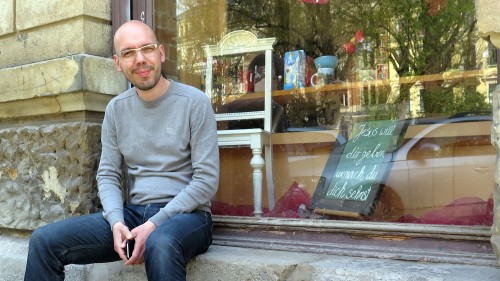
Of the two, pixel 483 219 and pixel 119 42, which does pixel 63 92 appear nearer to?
pixel 119 42

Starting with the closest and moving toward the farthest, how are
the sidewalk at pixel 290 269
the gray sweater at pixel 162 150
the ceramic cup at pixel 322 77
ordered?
the sidewalk at pixel 290 269, the gray sweater at pixel 162 150, the ceramic cup at pixel 322 77

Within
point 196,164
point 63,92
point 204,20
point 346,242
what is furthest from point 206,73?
point 346,242

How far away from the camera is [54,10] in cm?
356

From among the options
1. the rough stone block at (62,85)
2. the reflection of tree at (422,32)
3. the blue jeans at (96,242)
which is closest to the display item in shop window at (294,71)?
the reflection of tree at (422,32)

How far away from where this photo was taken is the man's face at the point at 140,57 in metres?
2.80

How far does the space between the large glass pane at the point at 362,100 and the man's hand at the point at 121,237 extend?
91 cm

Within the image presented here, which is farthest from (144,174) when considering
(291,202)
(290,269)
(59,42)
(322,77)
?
(322,77)

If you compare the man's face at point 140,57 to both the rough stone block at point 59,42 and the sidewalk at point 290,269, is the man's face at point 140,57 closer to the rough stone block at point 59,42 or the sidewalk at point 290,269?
the rough stone block at point 59,42

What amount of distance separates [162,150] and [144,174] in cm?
15

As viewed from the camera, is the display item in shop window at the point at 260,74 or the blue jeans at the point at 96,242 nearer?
the blue jeans at the point at 96,242

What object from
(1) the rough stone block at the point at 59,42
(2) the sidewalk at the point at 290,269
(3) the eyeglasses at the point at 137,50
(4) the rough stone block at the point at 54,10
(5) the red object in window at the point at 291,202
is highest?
(4) the rough stone block at the point at 54,10

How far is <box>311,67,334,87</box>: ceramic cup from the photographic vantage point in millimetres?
3883

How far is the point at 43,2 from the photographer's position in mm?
3619

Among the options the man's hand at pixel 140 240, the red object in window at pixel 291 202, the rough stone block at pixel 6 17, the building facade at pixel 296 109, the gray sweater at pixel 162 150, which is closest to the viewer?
the man's hand at pixel 140 240
